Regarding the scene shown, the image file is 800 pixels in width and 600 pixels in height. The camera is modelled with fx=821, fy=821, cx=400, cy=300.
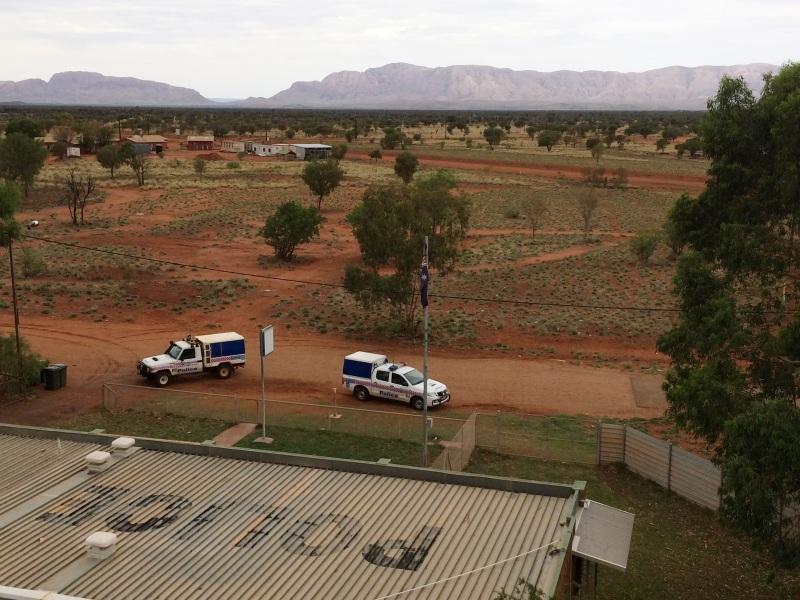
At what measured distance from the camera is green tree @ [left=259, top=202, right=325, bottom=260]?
48688 mm

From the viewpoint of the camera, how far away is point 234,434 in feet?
80.0

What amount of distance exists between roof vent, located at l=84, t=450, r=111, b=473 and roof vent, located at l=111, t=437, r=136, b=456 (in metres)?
0.68

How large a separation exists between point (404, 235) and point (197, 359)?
1043cm

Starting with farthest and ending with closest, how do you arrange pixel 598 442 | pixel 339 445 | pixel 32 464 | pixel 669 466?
pixel 339 445, pixel 598 442, pixel 669 466, pixel 32 464

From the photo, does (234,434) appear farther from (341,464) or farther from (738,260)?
(738,260)

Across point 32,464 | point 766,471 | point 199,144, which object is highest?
point 199,144

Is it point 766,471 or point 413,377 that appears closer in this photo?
point 766,471

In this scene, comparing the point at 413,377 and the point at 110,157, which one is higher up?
the point at 110,157

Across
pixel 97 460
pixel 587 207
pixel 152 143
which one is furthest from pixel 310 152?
pixel 97 460

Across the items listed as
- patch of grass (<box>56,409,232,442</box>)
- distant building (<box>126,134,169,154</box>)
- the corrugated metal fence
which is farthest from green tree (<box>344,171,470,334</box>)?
distant building (<box>126,134,169,154</box>)

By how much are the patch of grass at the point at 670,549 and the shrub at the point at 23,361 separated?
52.4 feet

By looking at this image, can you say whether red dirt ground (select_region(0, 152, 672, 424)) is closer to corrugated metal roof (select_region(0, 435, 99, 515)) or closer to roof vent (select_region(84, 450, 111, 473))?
corrugated metal roof (select_region(0, 435, 99, 515))

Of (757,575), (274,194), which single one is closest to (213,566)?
(757,575)

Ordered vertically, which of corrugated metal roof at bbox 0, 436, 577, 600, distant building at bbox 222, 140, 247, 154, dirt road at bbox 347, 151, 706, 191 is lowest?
corrugated metal roof at bbox 0, 436, 577, 600
